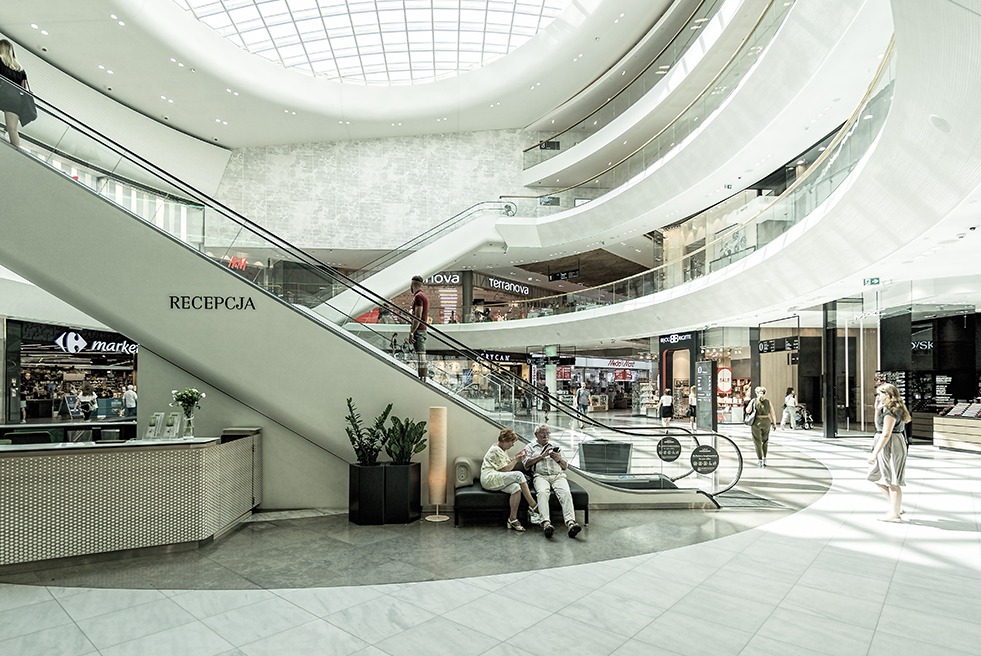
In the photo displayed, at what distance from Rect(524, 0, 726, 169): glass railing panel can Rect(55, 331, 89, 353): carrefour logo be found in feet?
62.6

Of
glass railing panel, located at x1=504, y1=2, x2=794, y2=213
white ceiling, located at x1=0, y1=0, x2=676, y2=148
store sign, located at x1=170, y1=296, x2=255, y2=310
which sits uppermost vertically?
white ceiling, located at x1=0, y1=0, x2=676, y2=148

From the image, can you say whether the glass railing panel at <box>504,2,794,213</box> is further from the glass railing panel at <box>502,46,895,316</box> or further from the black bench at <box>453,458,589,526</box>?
the black bench at <box>453,458,589,526</box>

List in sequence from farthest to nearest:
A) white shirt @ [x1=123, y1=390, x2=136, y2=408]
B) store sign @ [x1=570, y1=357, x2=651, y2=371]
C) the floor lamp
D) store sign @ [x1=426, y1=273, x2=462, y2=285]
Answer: store sign @ [x1=570, y1=357, x2=651, y2=371], store sign @ [x1=426, y1=273, x2=462, y2=285], white shirt @ [x1=123, y1=390, x2=136, y2=408], the floor lamp

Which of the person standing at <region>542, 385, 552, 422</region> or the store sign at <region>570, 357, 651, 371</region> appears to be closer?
the person standing at <region>542, 385, 552, 422</region>

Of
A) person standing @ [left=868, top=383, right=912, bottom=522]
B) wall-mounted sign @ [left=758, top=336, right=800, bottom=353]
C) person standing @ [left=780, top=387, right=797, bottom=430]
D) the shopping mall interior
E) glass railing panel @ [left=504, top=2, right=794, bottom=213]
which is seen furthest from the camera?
wall-mounted sign @ [left=758, top=336, right=800, bottom=353]

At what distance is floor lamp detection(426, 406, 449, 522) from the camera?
752 centimetres

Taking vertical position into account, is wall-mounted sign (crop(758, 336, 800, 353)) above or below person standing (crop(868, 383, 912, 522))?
above

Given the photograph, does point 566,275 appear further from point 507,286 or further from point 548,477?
point 548,477

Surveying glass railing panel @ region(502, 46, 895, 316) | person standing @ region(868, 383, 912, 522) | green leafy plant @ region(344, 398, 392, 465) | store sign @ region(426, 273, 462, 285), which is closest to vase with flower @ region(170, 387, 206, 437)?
green leafy plant @ region(344, 398, 392, 465)

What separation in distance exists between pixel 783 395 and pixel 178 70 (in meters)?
25.4

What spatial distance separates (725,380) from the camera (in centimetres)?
2641

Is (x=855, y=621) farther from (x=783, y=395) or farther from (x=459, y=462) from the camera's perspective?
(x=783, y=395)

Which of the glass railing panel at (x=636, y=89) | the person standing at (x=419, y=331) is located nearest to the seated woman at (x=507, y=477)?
the person standing at (x=419, y=331)

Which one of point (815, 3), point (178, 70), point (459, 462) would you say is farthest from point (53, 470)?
point (178, 70)
